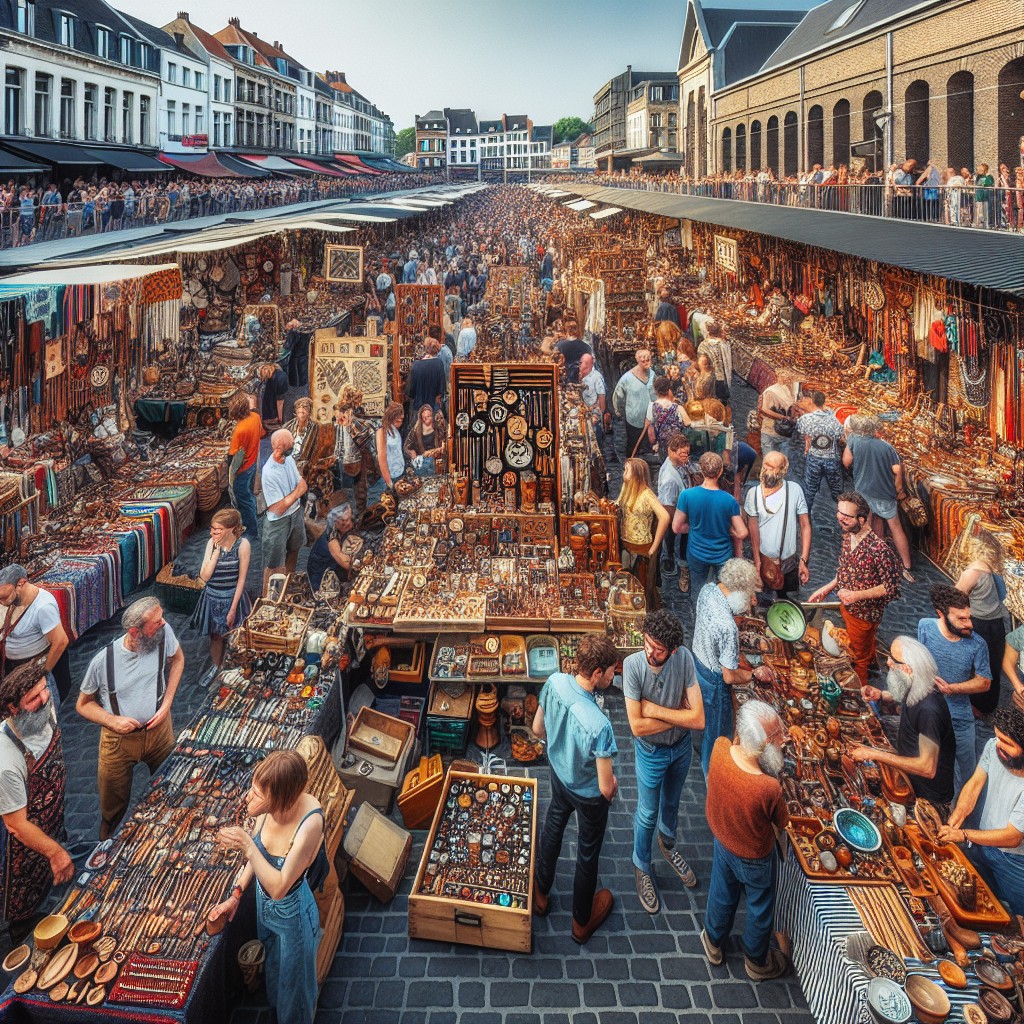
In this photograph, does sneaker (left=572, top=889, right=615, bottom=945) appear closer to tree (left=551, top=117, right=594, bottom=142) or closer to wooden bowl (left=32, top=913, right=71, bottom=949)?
wooden bowl (left=32, top=913, right=71, bottom=949)

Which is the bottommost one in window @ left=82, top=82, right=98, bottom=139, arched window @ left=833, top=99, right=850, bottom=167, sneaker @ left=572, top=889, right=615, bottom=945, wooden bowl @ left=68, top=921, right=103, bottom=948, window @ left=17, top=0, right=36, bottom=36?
sneaker @ left=572, top=889, right=615, bottom=945

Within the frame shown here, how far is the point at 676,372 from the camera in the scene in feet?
35.6

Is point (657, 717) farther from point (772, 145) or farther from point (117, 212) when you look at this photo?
point (772, 145)

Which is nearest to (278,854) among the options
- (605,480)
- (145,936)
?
(145,936)

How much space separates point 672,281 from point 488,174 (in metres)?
124

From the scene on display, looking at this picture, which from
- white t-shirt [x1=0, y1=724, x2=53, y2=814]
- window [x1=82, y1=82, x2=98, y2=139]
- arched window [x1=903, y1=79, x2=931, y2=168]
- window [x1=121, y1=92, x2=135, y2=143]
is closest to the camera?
white t-shirt [x1=0, y1=724, x2=53, y2=814]

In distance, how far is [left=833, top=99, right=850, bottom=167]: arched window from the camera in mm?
28125

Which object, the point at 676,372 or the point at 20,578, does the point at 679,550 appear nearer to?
the point at 676,372

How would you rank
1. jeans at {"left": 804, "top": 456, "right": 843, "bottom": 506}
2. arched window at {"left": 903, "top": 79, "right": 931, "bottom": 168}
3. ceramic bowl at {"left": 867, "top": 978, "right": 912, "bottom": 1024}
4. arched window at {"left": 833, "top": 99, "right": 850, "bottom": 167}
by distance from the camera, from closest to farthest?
ceramic bowl at {"left": 867, "top": 978, "right": 912, "bottom": 1024}, jeans at {"left": 804, "top": 456, "right": 843, "bottom": 506}, arched window at {"left": 903, "top": 79, "right": 931, "bottom": 168}, arched window at {"left": 833, "top": 99, "right": 850, "bottom": 167}

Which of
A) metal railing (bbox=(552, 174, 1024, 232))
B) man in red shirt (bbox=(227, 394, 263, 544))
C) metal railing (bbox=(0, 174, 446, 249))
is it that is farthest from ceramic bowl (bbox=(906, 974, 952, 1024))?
metal railing (bbox=(0, 174, 446, 249))

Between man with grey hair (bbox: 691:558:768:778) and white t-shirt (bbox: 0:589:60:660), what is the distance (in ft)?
13.9

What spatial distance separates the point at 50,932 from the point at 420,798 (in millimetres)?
2079

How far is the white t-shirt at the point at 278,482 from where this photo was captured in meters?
6.74

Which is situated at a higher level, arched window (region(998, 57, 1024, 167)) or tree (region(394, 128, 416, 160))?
tree (region(394, 128, 416, 160))
